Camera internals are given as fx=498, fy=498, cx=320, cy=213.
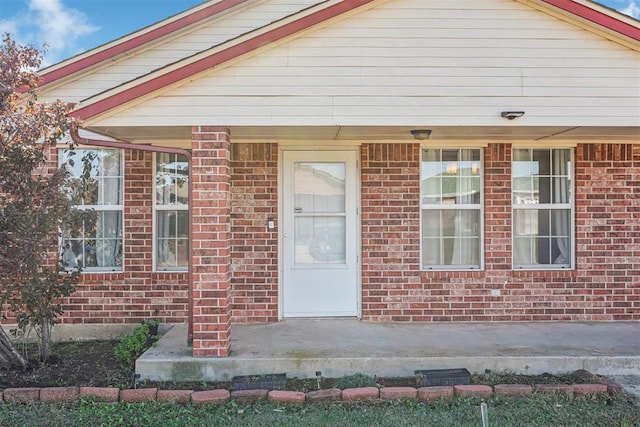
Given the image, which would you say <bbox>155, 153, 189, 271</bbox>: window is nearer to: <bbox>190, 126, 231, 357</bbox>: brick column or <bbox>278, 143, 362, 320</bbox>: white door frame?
<bbox>278, 143, 362, 320</bbox>: white door frame

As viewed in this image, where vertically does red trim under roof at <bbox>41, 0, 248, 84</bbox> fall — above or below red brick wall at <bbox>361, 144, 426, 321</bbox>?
above

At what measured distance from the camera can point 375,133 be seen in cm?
614

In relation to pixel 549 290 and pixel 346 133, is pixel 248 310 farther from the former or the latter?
pixel 549 290

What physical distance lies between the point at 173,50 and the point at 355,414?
18.3 feet

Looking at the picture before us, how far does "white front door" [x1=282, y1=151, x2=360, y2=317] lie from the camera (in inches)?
274

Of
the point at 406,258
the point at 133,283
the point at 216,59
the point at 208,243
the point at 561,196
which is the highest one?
the point at 216,59

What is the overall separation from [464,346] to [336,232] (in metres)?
2.35

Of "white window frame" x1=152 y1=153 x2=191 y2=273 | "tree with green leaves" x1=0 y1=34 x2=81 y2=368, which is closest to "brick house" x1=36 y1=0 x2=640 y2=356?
"white window frame" x1=152 y1=153 x2=191 y2=273

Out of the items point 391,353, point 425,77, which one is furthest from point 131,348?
point 425,77

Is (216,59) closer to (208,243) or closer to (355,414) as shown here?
(208,243)

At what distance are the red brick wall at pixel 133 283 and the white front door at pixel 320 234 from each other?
1.58m

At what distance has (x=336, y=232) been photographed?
23.1 ft

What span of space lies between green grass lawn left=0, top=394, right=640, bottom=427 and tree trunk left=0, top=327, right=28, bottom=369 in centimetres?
99

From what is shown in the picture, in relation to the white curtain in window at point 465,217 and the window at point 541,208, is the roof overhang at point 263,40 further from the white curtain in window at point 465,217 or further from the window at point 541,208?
the white curtain in window at point 465,217
